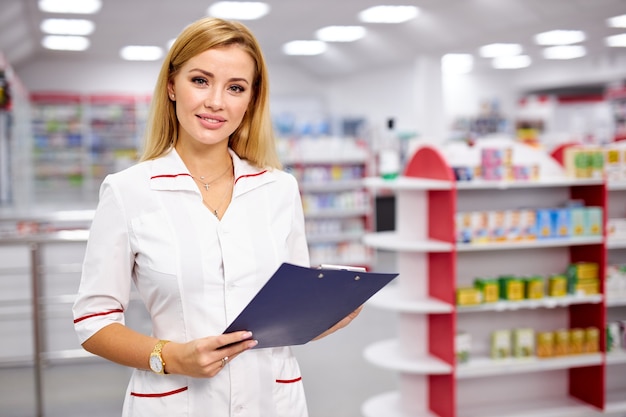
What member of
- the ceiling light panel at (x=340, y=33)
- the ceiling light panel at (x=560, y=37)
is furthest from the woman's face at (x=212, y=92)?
the ceiling light panel at (x=560, y=37)

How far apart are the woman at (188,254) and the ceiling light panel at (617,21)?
9152mm

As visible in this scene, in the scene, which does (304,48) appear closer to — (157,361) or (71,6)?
(71,6)

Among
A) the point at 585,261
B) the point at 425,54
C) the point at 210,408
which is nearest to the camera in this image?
the point at 210,408

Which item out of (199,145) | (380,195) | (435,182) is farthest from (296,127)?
(199,145)

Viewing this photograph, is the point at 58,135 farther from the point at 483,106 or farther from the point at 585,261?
the point at 585,261

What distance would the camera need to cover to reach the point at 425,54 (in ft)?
41.6

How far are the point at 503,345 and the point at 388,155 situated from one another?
1477 mm

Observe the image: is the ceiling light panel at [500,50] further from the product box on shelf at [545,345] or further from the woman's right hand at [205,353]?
the woman's right hand at [205,353]

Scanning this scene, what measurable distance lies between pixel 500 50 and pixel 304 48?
3828 millimetres

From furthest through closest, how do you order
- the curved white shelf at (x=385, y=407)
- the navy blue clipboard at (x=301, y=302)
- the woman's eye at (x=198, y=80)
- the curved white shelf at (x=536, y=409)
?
the curved white shelf at (x=536, y=409) → the curved white shelf at (x=385, y=407) → the woman's eye at (x=198, y=80) → the navy blue clipboard at (x=301, y=302)

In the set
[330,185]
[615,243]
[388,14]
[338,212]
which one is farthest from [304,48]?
[615,243]

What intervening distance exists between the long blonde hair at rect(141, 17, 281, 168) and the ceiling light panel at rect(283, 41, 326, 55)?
11931 mm

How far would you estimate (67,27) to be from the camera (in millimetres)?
11477

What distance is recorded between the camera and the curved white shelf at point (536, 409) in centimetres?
458
